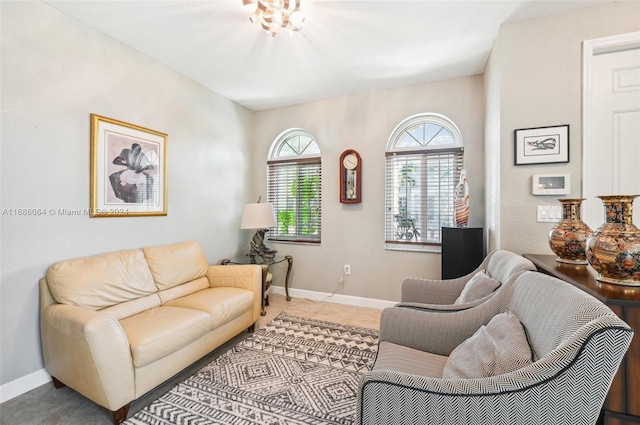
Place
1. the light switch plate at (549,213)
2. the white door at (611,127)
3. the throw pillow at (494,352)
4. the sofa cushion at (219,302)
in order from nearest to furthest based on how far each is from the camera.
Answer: the throw pillow at (494,352) → the white door at (611,127) → the light switch plate at (549,213) → the sofa cushion at (219,302)

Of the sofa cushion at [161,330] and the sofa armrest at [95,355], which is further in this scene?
the sofa cushion at [161,330]

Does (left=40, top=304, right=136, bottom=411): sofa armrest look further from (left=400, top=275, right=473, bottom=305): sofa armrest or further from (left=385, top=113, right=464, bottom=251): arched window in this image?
(left=385, top=113, right=464, bottom=251): arched window

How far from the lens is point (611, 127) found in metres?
1.96

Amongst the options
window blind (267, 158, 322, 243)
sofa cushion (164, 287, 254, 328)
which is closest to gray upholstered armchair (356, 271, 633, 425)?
sofa cushion (164, 287, 254, 328)

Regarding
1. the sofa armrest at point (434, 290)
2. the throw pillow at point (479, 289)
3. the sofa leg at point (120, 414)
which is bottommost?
the sofa leg at point (120, 414)

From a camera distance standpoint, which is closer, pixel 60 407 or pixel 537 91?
pixel 60 407

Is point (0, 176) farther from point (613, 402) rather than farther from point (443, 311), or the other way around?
point (613, 402)

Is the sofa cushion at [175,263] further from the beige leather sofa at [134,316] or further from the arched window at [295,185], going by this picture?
the arched window at [295,185]

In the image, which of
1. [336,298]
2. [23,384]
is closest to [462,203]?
[336,298]

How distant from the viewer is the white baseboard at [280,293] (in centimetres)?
173

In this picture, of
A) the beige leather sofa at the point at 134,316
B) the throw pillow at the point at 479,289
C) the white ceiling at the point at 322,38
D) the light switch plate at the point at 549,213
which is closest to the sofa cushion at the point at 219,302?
the beige leather sofa at the point at 134,316

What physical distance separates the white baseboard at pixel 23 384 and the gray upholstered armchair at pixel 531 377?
2.28 meters

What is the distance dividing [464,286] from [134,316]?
246 centimetres

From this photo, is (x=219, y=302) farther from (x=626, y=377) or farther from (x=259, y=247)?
(x=626, y=377)
